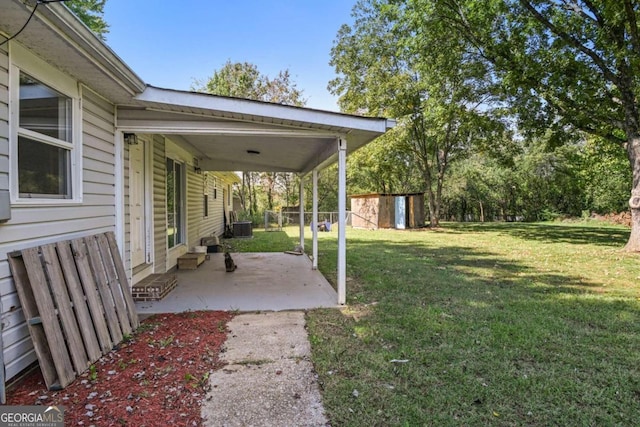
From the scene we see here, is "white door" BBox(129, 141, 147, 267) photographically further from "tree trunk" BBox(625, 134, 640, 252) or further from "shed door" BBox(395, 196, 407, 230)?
"shed door" BBox(395, 196, 407, 230)

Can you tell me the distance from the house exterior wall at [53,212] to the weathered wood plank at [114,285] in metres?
0.18

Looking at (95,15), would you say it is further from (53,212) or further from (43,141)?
(53,212)

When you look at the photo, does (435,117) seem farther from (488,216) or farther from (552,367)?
(488,216)

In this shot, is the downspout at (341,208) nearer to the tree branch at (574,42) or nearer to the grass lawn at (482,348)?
the grass lawn at (482,348)

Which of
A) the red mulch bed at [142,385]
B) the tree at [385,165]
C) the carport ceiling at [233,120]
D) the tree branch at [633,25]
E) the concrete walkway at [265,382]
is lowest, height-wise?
the concrete walkway at [265,382]

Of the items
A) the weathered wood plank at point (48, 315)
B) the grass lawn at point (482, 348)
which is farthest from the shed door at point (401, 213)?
the weathered wood plank at point (48, 315)

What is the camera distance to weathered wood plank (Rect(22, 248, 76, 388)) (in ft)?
8.45

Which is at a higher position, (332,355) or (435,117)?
(435,117)

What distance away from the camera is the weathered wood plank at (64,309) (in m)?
2.73

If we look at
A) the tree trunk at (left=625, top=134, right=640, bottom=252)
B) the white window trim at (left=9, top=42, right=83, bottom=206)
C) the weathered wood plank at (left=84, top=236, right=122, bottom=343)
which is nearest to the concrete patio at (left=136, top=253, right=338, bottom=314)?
the weathered wood plank at (left=84, top=236, right=122, bottom=343)

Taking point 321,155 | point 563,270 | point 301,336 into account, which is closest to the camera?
point 301,336

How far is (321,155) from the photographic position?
6.26 meters

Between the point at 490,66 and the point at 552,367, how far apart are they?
12.3 metres

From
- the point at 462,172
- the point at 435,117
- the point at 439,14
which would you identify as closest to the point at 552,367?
the point at 439,14
